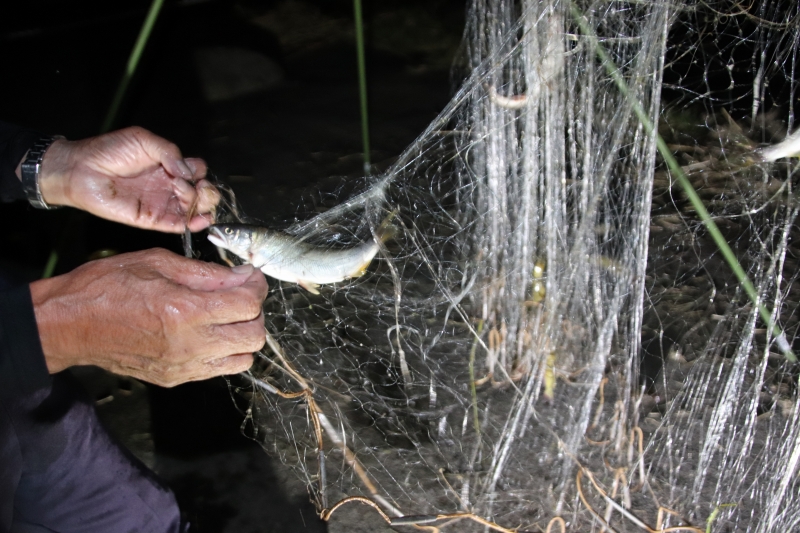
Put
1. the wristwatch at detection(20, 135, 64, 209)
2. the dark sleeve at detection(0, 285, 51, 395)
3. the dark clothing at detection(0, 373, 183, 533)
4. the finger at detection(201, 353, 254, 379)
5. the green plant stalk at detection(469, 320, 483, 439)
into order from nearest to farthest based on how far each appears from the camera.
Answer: the dark sleeve at detection(0, 285, 51, 395) < the dark clothing at detection(0, 373, 183, 533) < the finger at detection(201, 353, 254, 379) < the wristwatch at detection(20, 135, 64, 209) < the green plant stalk at detection(469, 320, 483, 439)

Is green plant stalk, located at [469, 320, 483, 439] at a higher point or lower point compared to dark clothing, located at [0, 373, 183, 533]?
lower

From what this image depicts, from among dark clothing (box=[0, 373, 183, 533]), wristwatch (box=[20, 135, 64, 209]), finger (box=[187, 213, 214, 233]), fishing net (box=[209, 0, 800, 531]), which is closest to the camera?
dark clothing (box=[0, 373, 183, 533])

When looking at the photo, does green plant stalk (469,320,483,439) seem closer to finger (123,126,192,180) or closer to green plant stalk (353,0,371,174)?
finger (123,126,192,180)

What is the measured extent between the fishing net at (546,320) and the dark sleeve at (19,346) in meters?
0.71

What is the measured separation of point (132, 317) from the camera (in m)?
1.42

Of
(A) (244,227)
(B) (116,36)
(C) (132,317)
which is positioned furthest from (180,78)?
(C) (132,317)

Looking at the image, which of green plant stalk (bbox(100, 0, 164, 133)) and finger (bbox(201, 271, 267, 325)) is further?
green plant stalk (bbox(100, 0, 164, 133))

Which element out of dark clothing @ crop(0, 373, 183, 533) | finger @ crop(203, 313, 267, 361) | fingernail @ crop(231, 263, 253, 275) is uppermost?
fingernail @ crop(231, 263, 253, 275)

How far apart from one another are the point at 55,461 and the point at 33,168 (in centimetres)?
92

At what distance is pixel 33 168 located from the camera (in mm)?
1918

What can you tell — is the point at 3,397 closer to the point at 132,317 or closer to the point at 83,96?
the point at 132,317


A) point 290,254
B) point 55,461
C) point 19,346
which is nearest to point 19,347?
point 19,346

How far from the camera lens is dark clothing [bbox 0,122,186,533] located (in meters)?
1.33

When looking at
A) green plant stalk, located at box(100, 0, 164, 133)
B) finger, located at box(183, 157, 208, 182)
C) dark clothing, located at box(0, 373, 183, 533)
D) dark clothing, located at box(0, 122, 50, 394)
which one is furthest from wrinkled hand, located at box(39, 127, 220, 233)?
green plant stalk, located at box(100, 0, 164, 133)
